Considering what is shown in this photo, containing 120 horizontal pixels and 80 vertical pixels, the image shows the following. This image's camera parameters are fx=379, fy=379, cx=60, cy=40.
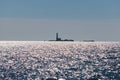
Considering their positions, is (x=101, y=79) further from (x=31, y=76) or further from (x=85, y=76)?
(x=31, y=76)

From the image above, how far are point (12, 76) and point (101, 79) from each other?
2734cm

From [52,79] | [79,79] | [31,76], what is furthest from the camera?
[31,76]

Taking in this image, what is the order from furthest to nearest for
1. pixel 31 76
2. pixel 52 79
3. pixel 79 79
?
pixel 31 76
pixel 79 79
pixel 52 79

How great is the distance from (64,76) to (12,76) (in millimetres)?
15538

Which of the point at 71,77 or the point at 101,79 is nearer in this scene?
the point at 101,79

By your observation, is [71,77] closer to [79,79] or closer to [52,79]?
[79,79]

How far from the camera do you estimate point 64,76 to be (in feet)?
365

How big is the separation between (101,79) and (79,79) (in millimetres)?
6513

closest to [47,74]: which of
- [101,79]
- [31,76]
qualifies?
[31,76]

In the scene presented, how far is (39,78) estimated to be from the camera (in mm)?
106875

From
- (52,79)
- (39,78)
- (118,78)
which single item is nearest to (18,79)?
(39,78)

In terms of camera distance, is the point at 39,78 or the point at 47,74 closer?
the point at 39,78

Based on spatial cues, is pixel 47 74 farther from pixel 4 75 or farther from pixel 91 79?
pixel 91 79

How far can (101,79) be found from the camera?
102562 millimetres
